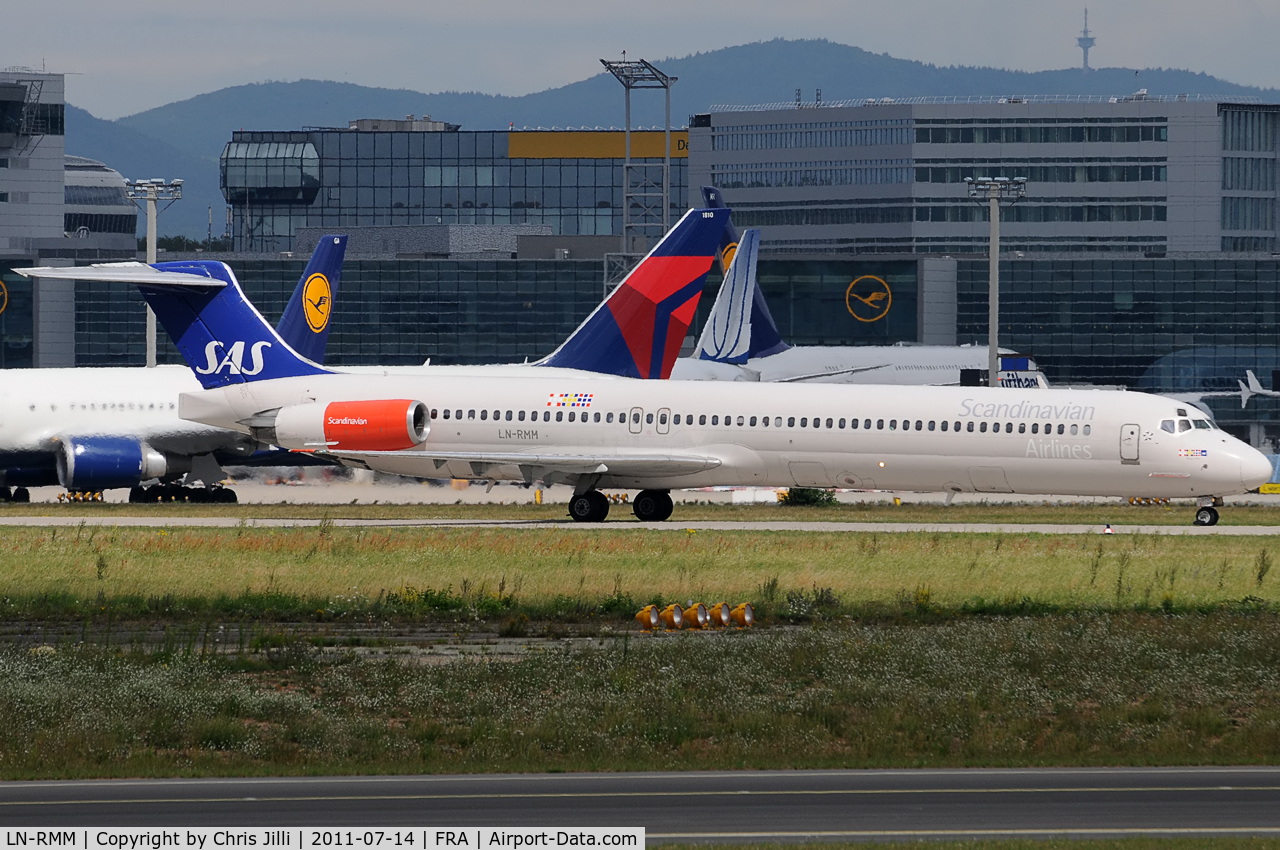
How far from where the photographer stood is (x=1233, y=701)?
68.0 ft

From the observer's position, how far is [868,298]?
124 metres

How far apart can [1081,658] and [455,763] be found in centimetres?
922

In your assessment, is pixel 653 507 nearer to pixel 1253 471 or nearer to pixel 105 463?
pixel 1253 471

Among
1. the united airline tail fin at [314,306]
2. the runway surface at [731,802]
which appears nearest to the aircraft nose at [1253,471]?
the runway surface at [731,802]

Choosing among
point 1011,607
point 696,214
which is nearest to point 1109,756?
point 1011,607

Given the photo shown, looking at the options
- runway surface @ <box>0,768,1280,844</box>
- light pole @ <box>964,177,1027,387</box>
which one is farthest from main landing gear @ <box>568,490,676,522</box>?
runway surface @ <box>0,768,1280,844</box>

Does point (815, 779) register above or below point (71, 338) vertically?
below

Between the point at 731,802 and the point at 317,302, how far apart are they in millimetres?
43435

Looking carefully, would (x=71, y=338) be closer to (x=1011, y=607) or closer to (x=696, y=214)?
(x=696, y=214)

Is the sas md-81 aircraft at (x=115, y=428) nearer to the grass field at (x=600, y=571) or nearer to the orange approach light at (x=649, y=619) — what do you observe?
the grass field at (x=600, y=571)

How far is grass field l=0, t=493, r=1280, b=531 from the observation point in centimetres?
4641

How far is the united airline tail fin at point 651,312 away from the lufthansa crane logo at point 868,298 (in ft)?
242

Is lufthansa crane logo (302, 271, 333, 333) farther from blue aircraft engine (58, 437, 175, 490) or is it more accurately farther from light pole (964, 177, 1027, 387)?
light pole (964, 177, 1027, 387)

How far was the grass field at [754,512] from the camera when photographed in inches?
1827
